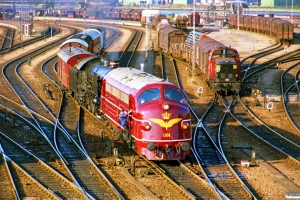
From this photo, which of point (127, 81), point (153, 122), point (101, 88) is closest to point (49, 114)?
point (101, 88)

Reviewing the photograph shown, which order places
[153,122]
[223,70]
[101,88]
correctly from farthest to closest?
[223,70] < [101,88] < [153,122]

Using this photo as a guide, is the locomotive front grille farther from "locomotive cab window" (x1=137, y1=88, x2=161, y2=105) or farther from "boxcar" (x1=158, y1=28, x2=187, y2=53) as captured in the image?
"boxcar" (x1=158, y1=28, x2=187, y2=53)

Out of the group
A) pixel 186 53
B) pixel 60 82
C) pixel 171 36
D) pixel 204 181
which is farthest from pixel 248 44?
pixel 204 181

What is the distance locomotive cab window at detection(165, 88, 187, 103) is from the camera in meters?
19.0

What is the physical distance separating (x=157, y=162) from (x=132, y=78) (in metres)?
3.17

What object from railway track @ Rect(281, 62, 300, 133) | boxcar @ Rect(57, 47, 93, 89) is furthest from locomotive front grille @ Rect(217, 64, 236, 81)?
boxcar @ Rect(57, 47, 93, 89)

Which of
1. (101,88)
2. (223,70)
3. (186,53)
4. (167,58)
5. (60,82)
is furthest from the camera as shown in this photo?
(167,58)

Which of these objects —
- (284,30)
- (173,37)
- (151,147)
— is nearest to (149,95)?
(151,147)

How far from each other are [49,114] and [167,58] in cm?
2306

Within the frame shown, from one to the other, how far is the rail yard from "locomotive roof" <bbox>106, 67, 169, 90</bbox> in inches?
70.3

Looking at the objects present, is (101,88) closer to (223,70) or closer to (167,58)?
(223,70)

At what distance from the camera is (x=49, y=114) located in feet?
91.7

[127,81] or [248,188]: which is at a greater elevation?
[127,81]

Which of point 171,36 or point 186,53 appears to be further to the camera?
point 171,36
